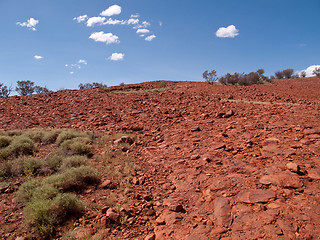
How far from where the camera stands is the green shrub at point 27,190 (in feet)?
13.4

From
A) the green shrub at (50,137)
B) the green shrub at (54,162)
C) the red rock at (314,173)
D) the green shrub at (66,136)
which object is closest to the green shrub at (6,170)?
the green shrub at (54,162)

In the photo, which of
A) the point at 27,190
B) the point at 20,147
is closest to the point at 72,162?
the point at 27,190

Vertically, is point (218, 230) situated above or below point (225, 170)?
below

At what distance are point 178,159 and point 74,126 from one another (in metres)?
5.23

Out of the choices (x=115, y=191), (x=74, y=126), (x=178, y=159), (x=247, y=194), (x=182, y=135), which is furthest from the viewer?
(x=74, y=126)

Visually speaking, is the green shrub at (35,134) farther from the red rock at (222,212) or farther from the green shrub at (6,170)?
the red rock at (222,212)

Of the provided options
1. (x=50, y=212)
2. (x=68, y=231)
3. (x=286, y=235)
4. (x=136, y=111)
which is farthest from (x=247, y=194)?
(x=136, y=111)

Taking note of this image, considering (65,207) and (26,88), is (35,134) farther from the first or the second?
(26,88)

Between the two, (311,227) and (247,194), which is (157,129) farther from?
(311,227)

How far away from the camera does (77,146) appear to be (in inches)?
245

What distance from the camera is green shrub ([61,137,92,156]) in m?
6.19

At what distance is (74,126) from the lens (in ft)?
28.6

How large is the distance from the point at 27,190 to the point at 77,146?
6.77 feet

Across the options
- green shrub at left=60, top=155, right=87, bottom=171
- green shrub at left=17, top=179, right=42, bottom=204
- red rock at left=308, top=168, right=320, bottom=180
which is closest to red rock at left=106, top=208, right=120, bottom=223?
green shrub at left=17, top=179, right=42, bottom=204
